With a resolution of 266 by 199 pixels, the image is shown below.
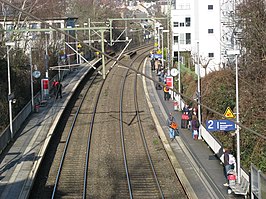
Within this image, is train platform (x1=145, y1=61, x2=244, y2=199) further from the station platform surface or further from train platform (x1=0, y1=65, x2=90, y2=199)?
train platform (x1=0, y1=65, x2=90, y2=199)

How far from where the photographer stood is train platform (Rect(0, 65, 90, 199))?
17.3 metres

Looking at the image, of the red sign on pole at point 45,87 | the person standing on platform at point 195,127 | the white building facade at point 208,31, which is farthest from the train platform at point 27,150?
the white building facade at point 208,31

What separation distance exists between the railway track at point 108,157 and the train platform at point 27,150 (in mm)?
479

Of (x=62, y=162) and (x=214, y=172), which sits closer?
(x=214, y=172)

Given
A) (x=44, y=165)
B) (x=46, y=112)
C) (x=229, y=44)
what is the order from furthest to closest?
(x=229, y=44) → (x=46, y=112) → (x=44, y=165)

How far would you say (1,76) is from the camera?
29.4 metres

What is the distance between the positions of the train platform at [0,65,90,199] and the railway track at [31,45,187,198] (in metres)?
0.48

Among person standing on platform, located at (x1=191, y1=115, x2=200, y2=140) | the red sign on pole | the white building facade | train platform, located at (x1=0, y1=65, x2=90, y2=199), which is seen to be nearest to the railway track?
train platform, located at (x1=0, y1=65, x2=90, y2=199)

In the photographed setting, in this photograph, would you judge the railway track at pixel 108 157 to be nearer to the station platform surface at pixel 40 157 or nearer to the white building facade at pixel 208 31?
the station platform surface at pixel 40 157

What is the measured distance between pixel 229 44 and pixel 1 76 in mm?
16788

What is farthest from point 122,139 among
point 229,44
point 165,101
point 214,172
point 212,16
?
point 212,16

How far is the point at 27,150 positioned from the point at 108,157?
10.6ft

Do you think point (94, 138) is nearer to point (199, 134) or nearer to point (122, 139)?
point (122, 139)

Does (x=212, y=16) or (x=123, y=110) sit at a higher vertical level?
(x=212, y=16)
